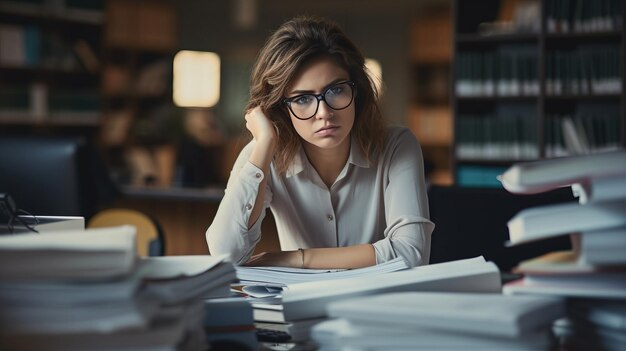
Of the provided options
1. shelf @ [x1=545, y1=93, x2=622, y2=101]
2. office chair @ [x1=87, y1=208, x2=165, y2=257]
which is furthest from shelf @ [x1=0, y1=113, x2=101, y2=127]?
shelf @ [x1=545, y1=93, x2=622, y2=101]

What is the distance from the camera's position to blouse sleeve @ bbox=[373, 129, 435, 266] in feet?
5.71

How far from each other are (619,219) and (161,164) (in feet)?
23.2

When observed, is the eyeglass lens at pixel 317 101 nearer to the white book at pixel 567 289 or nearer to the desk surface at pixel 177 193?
the white book at pixel 567 289

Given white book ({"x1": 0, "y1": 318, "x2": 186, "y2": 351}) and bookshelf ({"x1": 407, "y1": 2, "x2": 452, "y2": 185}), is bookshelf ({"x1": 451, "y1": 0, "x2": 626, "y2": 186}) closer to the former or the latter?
bookshelf ({"x1": 407, "y1": 2, "x2": 452, "y2": 185})

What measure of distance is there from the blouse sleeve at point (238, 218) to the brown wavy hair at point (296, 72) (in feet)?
0.51

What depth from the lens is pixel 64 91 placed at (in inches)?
243

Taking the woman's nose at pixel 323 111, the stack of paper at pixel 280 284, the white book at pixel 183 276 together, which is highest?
the woman's nose at pixel 323 111

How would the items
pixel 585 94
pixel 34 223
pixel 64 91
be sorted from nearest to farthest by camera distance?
pixel 34 223 < pixel 585 94 < pixel 64 91

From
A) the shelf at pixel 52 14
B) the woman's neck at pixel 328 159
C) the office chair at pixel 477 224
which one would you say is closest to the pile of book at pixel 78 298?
the woman's neck at pixel 328 159

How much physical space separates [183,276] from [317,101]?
3.38ft

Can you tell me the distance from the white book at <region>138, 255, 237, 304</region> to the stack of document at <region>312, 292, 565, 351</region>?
0.14 m

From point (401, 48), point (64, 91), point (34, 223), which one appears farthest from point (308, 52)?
point (401, 48)

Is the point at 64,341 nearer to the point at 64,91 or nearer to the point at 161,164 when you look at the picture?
the point at 64,91

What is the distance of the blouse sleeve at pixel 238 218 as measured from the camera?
1826mm
